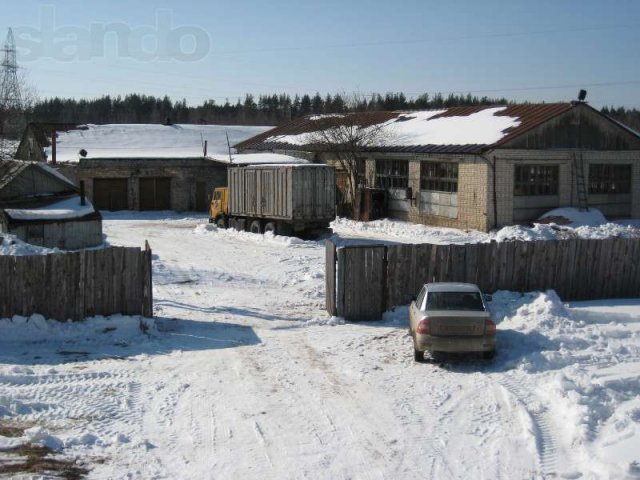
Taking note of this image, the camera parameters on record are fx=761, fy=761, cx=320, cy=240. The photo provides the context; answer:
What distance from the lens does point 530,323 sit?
1486cm

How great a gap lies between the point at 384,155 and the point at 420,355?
2625cm

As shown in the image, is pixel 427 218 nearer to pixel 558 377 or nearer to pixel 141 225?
pixel 141 225

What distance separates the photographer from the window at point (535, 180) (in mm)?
32906

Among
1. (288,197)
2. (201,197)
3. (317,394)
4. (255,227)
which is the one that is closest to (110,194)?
(201,197)

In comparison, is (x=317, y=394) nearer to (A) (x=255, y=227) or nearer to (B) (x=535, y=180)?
(A) (x=255, y=227)

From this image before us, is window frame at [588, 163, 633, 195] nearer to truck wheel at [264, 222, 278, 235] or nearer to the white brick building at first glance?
the white brick building

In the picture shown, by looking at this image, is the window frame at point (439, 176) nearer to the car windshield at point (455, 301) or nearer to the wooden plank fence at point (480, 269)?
the wooden plank fence at point (480, 269)

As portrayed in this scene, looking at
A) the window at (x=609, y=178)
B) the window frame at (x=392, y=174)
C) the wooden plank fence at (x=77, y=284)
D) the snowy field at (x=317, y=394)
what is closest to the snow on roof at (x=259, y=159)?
the window frame at (x=392, y=174)

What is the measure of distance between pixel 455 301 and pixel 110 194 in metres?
32.9

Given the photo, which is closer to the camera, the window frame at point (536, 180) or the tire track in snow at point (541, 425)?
the tire track in snow at point (541, 425)

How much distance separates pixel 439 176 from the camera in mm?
35469

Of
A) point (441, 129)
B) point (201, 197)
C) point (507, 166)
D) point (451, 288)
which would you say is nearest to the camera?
point (451, 288)

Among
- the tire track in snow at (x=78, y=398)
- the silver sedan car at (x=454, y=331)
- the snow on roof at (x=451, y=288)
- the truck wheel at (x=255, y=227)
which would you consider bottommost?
the tire track in snow at (x=78, y=398)

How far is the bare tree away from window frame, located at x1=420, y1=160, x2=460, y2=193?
13.2 ft
